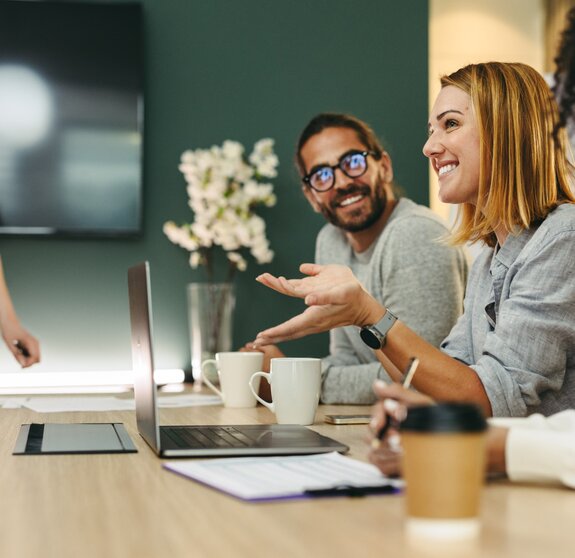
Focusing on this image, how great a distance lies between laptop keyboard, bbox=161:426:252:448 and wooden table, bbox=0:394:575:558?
0.46ft

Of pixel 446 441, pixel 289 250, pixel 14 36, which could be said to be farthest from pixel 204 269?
pixel 446 441

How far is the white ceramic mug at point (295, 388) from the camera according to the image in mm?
1472

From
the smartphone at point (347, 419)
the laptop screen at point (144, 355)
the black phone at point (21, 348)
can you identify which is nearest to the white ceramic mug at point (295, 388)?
the smartphone at point (347, 419)

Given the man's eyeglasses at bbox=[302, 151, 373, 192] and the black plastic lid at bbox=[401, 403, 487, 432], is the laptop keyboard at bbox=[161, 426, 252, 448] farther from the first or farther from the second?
the man's eyeglasses at bbox=[302, 151, 373, 192]

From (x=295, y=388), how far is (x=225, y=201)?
1662 mm

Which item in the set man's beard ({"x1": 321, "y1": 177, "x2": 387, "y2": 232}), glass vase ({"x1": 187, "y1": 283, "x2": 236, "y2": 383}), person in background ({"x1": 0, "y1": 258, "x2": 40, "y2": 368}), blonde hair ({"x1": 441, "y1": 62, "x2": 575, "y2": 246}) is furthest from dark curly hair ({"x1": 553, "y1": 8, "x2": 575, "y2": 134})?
glass vase ({"x1": 187, "y1": 283, "x2": 236, "y2": 383})

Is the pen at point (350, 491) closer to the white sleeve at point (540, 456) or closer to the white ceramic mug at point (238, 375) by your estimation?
the white sleeve at point (540, 456)

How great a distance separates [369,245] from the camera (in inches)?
103

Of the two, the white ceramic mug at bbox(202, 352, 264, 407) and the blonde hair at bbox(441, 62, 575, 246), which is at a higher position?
the blonde hair at bbox(441, 62, 575, 246)

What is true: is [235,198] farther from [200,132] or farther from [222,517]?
[222,517]

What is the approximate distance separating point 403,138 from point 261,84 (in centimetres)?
61

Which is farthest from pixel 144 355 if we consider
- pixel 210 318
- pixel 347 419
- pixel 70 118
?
pixel 70 118

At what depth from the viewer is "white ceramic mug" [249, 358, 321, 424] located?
4.83 ft

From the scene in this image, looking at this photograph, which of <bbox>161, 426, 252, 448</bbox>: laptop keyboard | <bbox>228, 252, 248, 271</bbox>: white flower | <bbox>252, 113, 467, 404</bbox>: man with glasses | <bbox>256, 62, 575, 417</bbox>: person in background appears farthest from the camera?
<bbox>228, 252, 248, 271</bbox>: white flower
